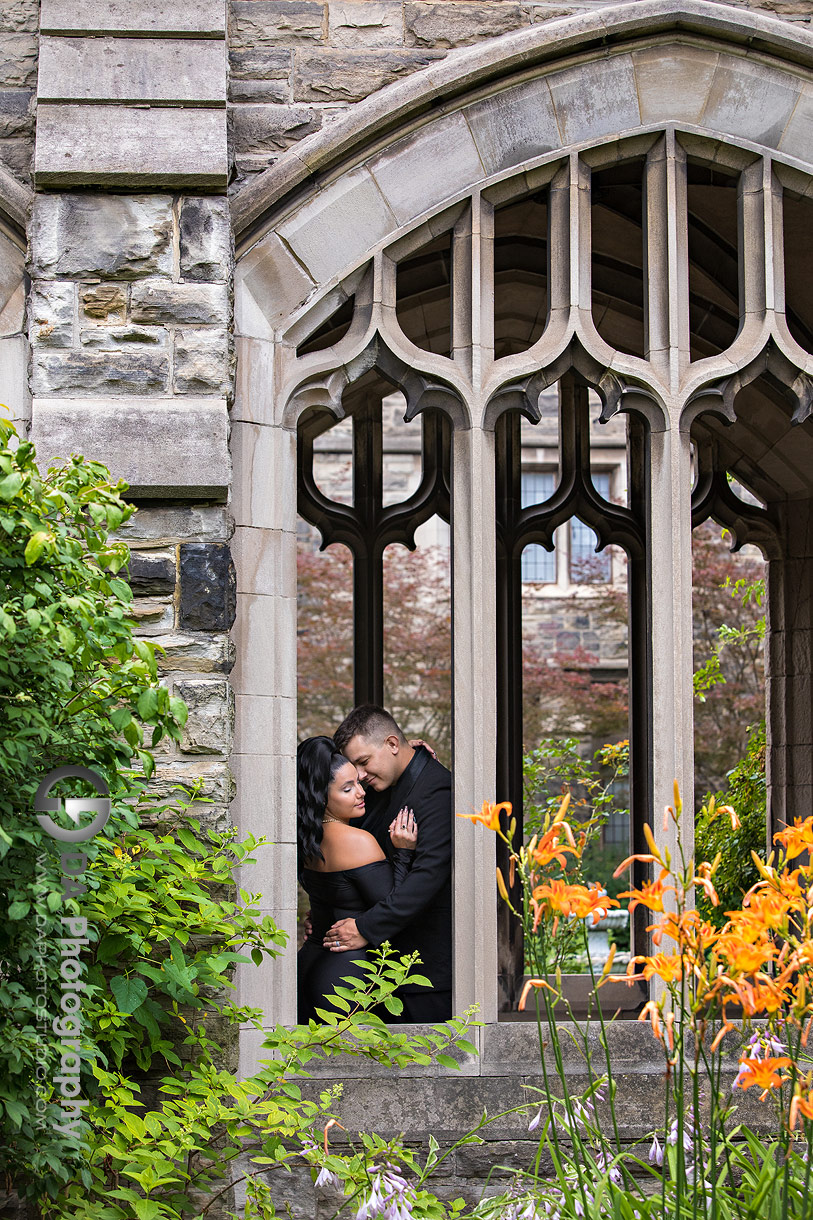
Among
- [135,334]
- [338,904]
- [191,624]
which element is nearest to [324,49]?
[135,334]

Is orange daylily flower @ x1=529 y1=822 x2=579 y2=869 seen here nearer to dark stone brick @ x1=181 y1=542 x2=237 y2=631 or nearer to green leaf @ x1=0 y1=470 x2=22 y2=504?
green leaf @ x1=0 y1=470 x2=22 y2=504

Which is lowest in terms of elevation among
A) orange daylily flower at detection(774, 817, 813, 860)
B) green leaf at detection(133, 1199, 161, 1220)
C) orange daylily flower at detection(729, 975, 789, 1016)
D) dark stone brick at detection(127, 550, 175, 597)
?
green leaf at detection(133, 1199, 161, 1220)

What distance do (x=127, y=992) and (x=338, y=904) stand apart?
1059 millimetres

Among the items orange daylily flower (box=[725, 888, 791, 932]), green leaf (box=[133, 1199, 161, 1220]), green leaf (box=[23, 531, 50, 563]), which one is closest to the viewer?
orange daylily flower (box=[725, 888, 791, 932])

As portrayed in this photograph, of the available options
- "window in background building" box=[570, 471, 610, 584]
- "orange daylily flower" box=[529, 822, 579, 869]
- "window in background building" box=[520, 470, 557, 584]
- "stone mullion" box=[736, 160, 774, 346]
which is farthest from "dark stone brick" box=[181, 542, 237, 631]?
"window in background building" box=[520, 470, 557, 584]

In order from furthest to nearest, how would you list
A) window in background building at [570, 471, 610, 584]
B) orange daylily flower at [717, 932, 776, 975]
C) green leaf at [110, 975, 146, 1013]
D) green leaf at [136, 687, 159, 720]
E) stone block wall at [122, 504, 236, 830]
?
window in background building at [570, 471, 610, 584]
stone block wall at [122, 504, 236, 830]
green leaf at [110, 975, 146, 1013]
green leaf at [136, 687, 159, 720]
orange daylily flower at [717, 932, 776, 975]

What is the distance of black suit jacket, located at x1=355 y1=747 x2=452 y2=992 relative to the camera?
376 centimetres

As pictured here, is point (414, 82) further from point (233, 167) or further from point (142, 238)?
point (142, 238)

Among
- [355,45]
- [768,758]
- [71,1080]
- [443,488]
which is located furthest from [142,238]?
[768,758]

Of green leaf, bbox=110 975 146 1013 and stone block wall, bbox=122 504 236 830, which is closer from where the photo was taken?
green leaf, bbox=110 975 146 1013

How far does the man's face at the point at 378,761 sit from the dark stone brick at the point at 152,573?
1.03 metres

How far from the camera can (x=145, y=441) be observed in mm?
3359

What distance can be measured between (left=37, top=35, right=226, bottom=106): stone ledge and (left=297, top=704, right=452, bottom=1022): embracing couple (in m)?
1.82

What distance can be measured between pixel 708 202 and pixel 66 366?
2.70 meters
